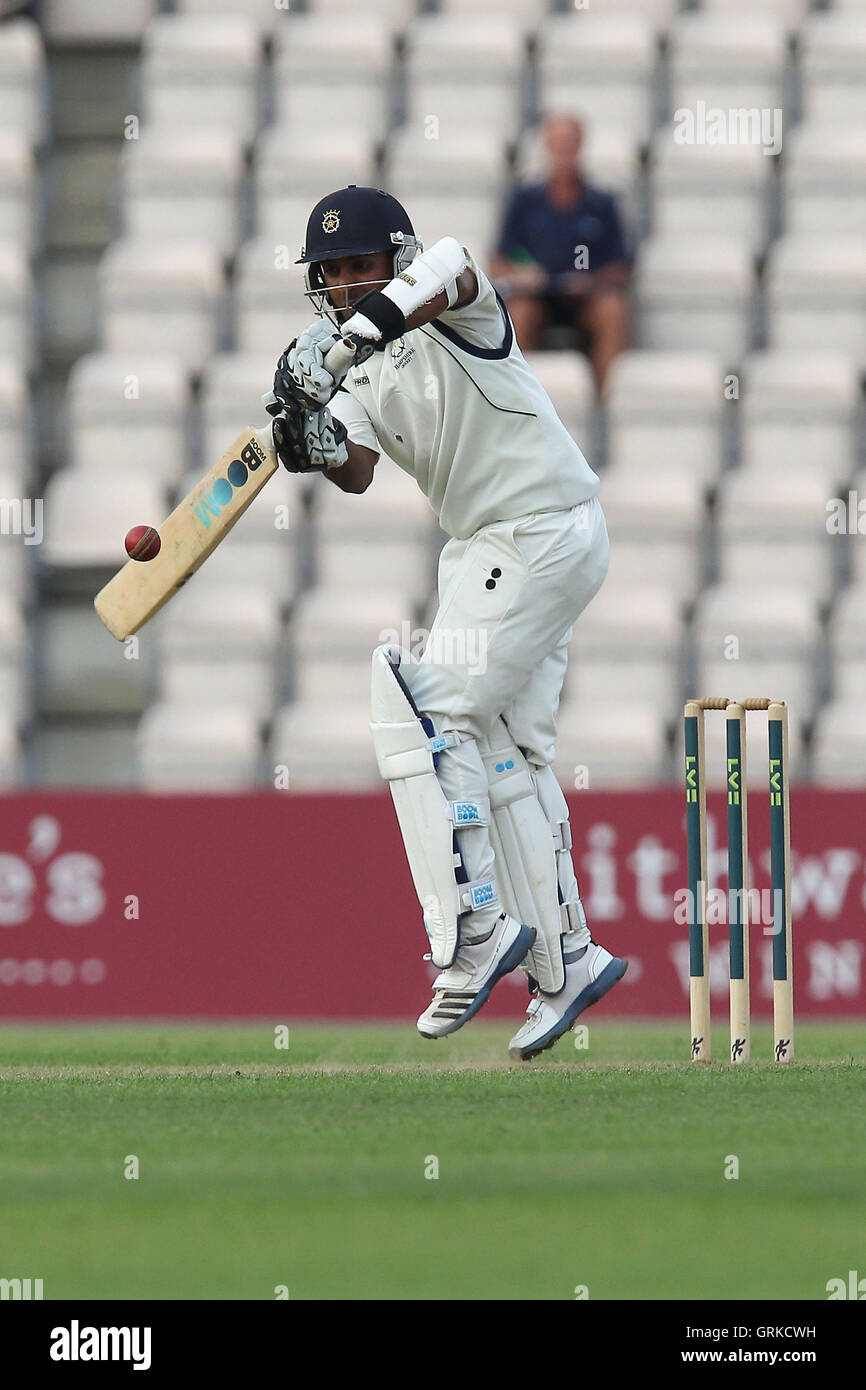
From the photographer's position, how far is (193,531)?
484 cm

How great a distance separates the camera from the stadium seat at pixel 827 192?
1069 centimetres

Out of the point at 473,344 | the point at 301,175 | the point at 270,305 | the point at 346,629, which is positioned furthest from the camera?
the point at 301,175

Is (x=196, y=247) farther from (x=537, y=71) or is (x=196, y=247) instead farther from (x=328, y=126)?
(x=537, y=71)

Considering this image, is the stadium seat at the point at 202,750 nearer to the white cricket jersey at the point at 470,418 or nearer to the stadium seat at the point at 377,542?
the stadium seat at the point at 377,542

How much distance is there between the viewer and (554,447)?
16.4 ft

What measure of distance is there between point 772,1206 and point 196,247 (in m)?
8.18

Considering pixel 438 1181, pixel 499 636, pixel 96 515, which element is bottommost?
pixel 438 1181

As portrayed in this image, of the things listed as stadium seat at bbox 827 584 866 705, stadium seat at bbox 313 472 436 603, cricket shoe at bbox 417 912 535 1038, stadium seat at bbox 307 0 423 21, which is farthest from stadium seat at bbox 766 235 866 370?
cricket shoe at bbox 417 912 535 1038

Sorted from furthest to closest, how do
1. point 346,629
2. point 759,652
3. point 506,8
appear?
point 506,8
point 346,629
point 759,652

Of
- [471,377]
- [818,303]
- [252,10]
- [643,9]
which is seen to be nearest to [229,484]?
[471,377]

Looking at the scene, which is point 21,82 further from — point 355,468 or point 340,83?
point 355,468

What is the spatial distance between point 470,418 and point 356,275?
371 mm

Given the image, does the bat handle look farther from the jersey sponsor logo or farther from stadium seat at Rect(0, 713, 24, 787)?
stadium seat at Rect(0, 713, 24, 787)
